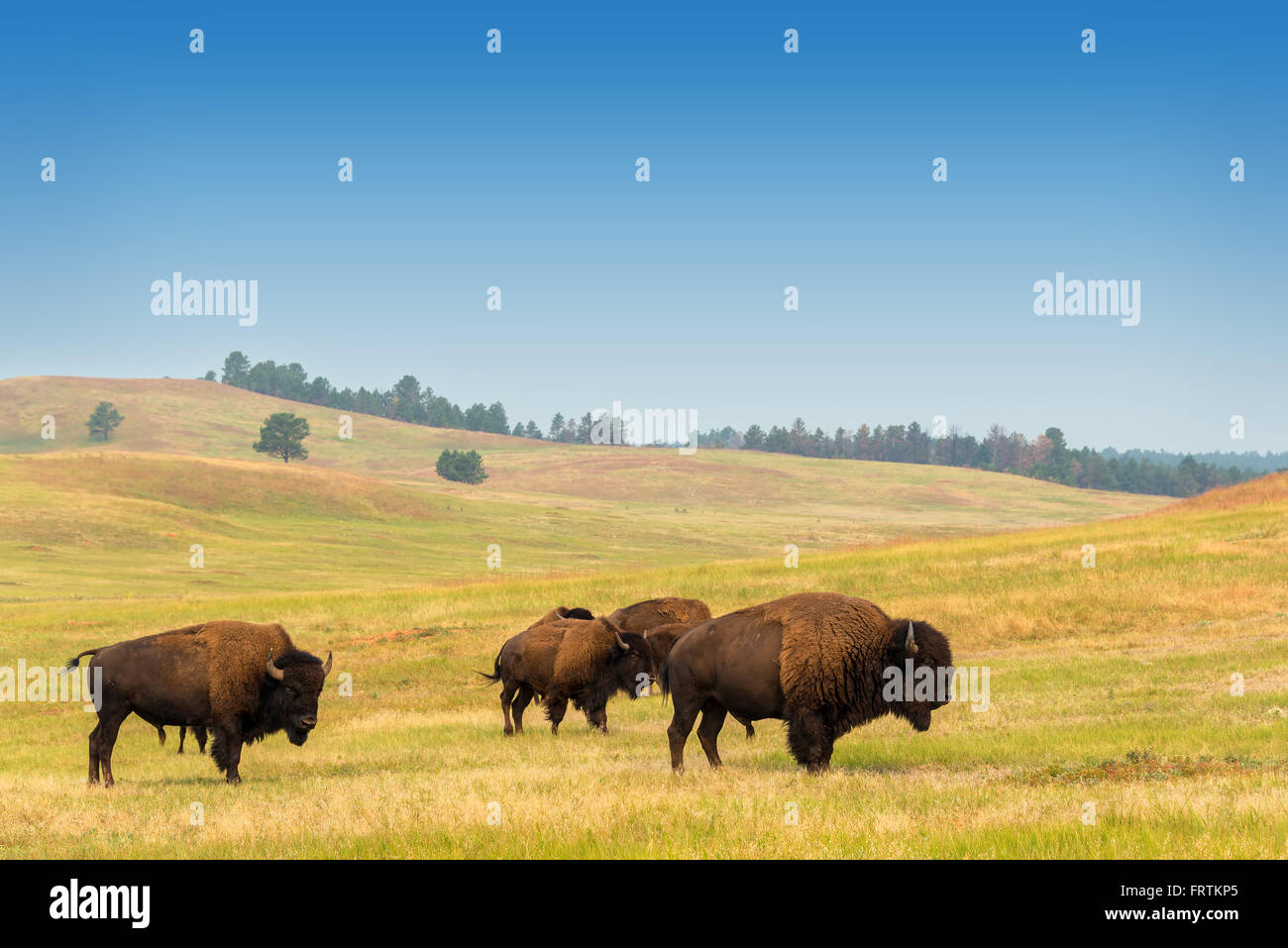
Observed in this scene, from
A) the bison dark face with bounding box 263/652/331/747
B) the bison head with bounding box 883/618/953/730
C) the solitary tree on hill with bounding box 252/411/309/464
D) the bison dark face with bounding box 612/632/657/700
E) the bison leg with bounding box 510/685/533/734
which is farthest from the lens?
the solitary tree on hill with bounding box 252/411/309/464

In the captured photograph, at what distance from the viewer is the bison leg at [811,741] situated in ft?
43.2

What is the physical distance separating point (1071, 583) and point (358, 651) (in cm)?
2253

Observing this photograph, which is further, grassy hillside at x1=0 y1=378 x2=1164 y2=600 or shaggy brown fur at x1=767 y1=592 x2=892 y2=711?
grassy hillside at x1=0 y1=378 x2=1164 y2=600

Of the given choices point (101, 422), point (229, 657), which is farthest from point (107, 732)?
point (101, 422)

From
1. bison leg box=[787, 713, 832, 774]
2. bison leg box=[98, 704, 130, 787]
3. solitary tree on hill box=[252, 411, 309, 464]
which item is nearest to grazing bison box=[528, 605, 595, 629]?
bison leg box=[98, 704, 130, 787]

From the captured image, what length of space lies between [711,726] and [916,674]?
2.70 meters

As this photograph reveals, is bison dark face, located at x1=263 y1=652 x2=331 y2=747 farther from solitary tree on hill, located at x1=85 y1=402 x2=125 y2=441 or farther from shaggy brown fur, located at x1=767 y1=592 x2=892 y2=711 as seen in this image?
solitary tree on hill, located at x1=85 y1=402 x2=125 y2=441

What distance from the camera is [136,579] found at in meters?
63.8

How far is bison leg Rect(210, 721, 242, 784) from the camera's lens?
50.6ft

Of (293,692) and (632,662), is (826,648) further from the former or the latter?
(293,692)

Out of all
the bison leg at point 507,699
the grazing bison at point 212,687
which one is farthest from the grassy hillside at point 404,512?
the grazing bison at point 212,687

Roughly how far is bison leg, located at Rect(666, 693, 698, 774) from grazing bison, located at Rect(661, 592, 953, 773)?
0.04 ft

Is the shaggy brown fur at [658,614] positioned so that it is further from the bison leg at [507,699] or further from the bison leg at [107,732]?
the bison leg at [107,732]

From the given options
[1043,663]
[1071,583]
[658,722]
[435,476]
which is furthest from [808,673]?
[435,476]
